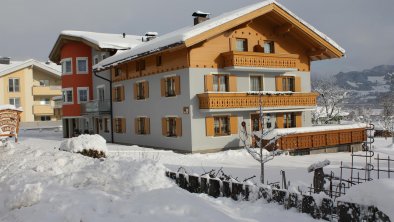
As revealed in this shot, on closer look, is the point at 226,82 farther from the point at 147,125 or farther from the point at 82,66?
the point at 82,66

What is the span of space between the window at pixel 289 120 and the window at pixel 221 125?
5031mm

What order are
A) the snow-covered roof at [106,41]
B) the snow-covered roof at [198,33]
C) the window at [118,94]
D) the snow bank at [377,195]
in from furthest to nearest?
the snow-covered roof at [106,41] → the window at [118,94] → the snow-covered roof at [198,33] → the snow bank at [377,195]

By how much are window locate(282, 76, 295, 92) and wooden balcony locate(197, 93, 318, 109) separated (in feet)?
4.25

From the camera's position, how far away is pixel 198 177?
32.2 ft

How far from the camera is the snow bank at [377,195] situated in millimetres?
6141

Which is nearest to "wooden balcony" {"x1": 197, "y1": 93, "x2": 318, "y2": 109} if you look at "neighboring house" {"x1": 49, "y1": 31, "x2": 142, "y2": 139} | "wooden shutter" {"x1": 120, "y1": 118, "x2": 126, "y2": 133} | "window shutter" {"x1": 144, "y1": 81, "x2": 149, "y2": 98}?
"window shutter" {"x1": 144, "y1": 81, "x2": 149, "y2": 98}

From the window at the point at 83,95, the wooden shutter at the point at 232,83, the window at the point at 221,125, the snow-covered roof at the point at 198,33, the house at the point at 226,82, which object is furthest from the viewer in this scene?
the window at the point at 83,95

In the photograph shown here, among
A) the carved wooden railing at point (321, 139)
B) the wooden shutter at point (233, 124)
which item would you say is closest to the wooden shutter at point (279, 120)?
the carved wooden railing at point (321, 139)

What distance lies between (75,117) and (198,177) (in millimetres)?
27245

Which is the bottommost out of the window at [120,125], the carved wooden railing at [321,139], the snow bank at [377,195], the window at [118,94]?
the carved wooden railing at [321,139]

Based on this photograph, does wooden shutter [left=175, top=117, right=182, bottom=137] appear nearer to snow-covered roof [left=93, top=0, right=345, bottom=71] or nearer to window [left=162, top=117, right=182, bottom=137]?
window [left=162, top=117, right=182, bottom=137]

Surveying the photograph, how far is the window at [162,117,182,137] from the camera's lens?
2346 cm

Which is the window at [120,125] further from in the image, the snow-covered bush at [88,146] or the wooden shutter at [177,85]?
the snow-covered bush at [88,146]

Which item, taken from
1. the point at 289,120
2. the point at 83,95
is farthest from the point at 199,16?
the point at 83,95
